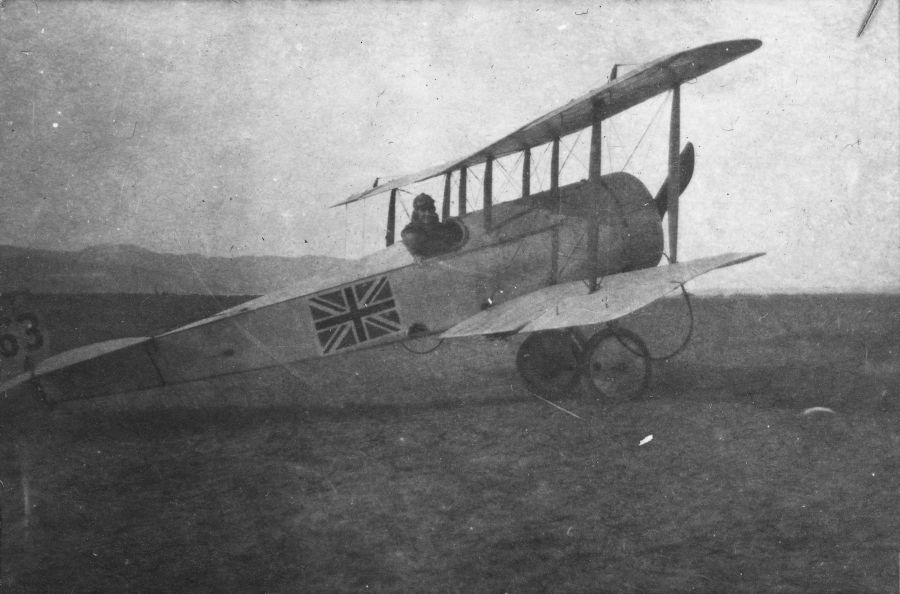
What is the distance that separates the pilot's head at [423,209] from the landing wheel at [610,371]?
2022 mm

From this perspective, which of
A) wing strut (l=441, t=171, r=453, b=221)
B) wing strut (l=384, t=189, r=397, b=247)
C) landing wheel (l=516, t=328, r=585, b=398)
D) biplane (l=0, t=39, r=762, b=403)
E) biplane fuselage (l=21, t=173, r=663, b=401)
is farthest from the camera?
wing strut (l=384, t=189, r=397, b=247)

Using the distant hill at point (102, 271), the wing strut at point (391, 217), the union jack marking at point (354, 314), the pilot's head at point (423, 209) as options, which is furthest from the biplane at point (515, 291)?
the distant hill at point (102, 271)

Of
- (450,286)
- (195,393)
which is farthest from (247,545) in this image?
(195,393)

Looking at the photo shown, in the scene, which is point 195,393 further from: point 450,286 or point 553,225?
point 553,225

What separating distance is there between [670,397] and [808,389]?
150 centimetres

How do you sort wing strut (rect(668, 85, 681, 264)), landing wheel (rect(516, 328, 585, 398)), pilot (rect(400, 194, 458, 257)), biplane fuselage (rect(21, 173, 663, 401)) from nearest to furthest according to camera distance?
wing strut (rect(668, 85, 681, 264)) → biplane fuselage (rect(21, 173, 663, 401)) → pilot (rect(400, 194, 458, 257)) → landing wheel (rect(516, 328, 585, 398))

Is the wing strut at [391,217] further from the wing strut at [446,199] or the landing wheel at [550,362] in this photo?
the landing wheel at [550,362]

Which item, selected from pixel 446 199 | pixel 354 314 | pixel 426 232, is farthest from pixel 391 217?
pixel 354 314

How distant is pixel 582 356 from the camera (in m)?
5.58

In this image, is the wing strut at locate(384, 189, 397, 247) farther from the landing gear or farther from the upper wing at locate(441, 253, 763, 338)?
the landing gear

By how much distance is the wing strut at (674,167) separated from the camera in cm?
507

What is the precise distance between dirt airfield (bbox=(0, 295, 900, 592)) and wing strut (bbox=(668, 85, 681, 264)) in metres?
1.51

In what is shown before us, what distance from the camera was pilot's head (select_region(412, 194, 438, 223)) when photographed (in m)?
5.91

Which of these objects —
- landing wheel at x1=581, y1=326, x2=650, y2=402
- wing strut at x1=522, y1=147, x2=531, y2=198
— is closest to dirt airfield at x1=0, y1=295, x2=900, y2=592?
landing wheel at x1=581, y1=326, x2=650, y2=402
